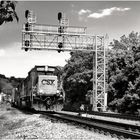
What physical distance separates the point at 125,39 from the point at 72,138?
178ft

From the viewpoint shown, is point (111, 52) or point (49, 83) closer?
point (49, 83)

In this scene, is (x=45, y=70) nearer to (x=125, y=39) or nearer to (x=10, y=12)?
(x=10, y=12)

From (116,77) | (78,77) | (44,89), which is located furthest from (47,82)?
(78,77)

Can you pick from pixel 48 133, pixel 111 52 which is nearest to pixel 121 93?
pixel 111 52

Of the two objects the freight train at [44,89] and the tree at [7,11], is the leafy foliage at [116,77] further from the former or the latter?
the tree at [7,11]

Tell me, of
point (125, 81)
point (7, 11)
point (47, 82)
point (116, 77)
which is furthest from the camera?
point (116, 77)

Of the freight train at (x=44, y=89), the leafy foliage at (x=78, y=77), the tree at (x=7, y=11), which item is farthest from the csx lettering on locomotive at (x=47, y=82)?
the leafy foliage at (x=78, y=77)

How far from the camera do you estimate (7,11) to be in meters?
11.0

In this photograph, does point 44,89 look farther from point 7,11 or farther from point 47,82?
point 7,11

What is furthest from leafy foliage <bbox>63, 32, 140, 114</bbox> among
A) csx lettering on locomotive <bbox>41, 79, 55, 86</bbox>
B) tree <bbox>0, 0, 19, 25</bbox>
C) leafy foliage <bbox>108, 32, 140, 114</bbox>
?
tree <bbox>0, 0, 19, 25</bbox>

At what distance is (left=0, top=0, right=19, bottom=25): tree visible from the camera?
35.0 feet

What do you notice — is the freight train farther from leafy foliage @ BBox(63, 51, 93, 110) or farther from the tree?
leafy foliage @ BBox(63, 51, 93, 110)

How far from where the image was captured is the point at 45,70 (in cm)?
2880

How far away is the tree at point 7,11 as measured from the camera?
35.0 ft
